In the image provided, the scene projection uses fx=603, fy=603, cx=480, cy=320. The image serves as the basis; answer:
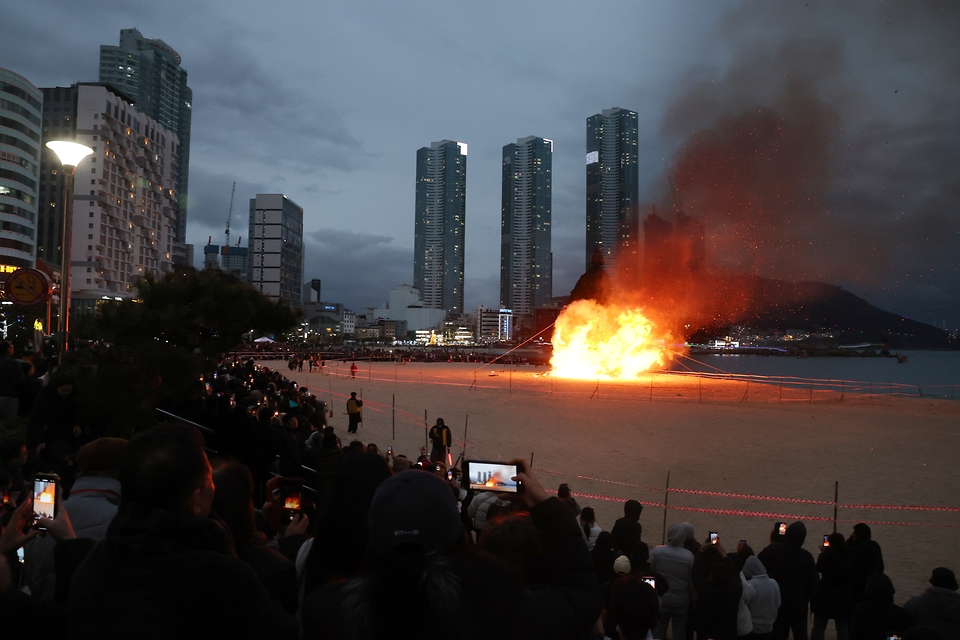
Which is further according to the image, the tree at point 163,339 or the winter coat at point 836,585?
the tree at point 163,339

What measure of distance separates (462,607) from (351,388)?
3085 cm

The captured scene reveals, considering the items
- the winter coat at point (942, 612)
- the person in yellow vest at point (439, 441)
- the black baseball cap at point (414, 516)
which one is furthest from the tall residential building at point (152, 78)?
the black baseball cap at point (414, 516)

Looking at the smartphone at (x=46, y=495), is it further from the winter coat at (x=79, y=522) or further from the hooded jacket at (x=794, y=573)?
the hooded jacket at (x=794, y=573)

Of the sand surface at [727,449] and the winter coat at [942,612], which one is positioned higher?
the winter coat at [942,612]

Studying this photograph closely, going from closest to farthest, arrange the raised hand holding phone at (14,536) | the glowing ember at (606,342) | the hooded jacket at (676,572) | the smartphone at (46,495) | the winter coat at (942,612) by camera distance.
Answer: the raised hand holding phone at (14,536) < the smartphone at (46,495) < the winter coat at (942,612) < the hooded jacket at (676,572) < the glowing ember at (606,342)

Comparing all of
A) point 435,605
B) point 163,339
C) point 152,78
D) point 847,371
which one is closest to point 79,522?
point 435,605

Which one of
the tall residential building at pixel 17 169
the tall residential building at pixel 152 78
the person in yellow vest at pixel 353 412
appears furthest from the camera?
the tall residential building at pixel 152 78

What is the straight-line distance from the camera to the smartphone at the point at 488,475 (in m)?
4.47

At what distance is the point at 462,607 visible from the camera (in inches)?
57.2

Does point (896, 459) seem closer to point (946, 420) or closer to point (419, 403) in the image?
point (946, 420)

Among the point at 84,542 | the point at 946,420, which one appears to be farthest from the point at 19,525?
the point at 946,420

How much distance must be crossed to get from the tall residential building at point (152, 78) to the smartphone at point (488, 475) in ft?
600

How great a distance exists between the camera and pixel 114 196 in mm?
69500

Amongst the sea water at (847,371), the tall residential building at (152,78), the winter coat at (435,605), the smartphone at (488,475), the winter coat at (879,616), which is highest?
the tall residential building at (152,78)
